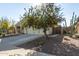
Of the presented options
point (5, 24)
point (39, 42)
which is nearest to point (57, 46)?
point (39, 42)

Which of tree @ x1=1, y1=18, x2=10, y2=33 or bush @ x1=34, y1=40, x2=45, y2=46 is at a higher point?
tree @ x1=1, y1=18, x2=10, y2=33

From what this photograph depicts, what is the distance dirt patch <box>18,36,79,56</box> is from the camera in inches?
131

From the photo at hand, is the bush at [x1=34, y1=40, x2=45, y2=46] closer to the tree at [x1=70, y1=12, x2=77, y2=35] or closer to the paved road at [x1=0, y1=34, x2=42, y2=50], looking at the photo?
the paved road at [x1=0, y1=34, x2=42, y2=50]

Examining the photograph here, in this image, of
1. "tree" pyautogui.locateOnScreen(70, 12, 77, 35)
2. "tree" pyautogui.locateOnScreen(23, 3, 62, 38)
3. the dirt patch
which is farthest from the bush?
"tree" pyautogui.locateOnScreen(70, 12, 77, 35)

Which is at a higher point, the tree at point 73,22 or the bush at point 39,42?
the tree at point 73,22

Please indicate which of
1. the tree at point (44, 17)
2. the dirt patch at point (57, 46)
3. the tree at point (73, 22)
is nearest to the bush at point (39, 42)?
the dirt patch at point (57, 46)

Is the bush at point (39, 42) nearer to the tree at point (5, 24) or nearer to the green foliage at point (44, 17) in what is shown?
the green foliage at point (44, 17)

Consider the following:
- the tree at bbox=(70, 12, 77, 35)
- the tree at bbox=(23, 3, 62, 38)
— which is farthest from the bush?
the tree at bbox=(70, 12, 77, 35)

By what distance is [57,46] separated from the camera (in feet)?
11.0

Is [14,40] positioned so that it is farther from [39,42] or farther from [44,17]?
[44,17]

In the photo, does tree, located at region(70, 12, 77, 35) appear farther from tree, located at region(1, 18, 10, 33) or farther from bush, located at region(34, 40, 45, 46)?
tree, located at region(1, 18, 10, 33)

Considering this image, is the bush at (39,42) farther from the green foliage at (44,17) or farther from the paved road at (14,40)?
the green foliage at (44,17)

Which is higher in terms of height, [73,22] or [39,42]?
[73,22]

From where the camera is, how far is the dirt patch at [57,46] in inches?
131
